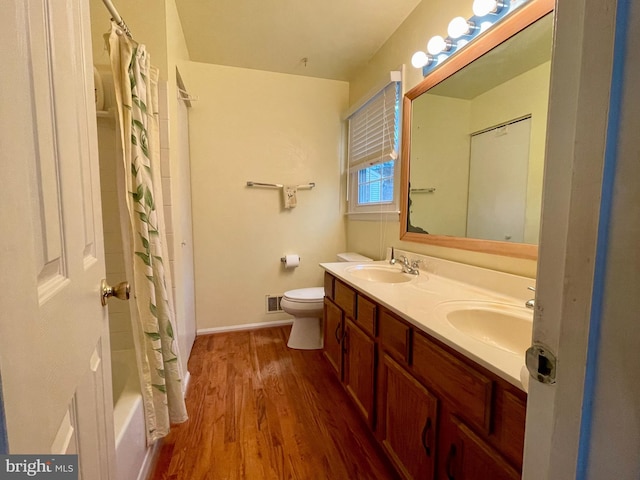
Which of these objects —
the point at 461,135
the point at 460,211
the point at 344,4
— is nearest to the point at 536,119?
the point at 461,135

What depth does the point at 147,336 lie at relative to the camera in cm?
125

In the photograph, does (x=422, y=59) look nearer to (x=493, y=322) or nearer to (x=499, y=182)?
(x=499, y=182)

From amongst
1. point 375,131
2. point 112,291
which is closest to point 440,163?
point 375,131

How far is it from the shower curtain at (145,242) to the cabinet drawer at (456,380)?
3.62ft

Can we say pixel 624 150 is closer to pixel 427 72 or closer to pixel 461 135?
pixel 461 135

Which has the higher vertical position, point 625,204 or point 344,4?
point 344,4

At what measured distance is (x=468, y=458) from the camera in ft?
2.64

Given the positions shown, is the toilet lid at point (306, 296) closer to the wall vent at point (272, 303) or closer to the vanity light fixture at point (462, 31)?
the wall vent at point (272, 303)

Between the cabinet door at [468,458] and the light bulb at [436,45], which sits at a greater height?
the light bulb at [436,45]

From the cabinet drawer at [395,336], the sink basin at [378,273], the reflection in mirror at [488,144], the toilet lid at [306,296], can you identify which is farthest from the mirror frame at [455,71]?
the toilet lid at [306,296]

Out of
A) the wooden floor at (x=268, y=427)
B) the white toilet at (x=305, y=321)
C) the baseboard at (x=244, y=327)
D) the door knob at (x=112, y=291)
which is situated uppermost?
the door knob at (x=112, y=291)

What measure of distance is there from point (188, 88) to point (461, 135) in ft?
7.02

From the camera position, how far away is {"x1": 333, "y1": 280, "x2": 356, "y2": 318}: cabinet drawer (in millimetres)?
1553

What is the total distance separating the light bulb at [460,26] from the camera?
1371 mm
